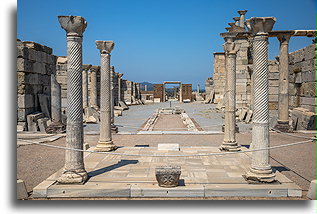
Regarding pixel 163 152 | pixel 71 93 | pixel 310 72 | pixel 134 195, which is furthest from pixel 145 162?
pixel 310 72

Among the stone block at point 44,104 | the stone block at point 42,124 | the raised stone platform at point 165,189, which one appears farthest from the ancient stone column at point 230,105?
the stone block at point 44,104

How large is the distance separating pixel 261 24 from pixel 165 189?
149 inches

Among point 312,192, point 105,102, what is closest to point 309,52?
point 105,102

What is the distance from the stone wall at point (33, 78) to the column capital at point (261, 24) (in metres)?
11.0

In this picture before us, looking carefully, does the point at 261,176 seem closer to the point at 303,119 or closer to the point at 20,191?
the point at 20,191

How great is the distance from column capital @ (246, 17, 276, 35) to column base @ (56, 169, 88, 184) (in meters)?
4.60

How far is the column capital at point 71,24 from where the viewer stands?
601 centimetres

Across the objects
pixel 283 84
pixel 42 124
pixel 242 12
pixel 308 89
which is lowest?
pixel 42 124

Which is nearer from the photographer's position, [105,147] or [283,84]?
[105,147]

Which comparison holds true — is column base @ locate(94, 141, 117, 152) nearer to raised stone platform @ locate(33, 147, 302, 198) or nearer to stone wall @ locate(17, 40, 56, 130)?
raised stone platform @ locate(33, 147, 302, 198)

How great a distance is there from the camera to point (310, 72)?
14633mm

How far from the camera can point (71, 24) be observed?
6027mm

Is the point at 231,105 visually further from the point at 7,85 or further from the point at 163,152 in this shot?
the point at 7,85

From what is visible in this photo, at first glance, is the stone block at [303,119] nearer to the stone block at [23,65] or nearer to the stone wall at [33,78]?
the stone wall at [33,78]
